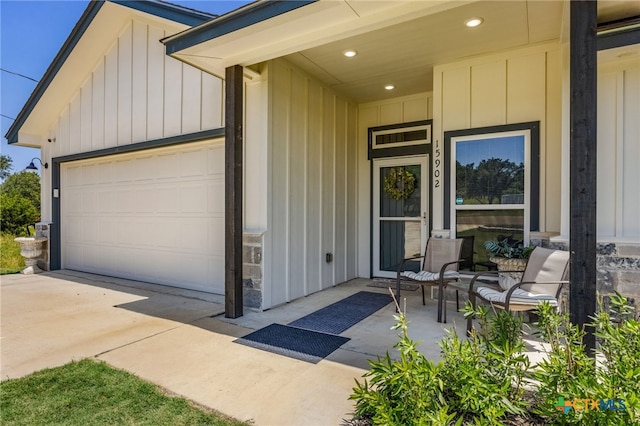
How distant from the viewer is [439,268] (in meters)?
4.41

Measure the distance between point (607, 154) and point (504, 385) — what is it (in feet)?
9.04

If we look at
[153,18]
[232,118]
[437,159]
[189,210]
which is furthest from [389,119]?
[153,18]

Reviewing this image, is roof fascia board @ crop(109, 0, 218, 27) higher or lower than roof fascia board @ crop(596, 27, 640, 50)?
higher

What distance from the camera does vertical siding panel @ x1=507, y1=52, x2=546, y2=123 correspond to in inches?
161

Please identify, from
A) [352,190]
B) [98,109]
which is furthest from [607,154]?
[98,109]

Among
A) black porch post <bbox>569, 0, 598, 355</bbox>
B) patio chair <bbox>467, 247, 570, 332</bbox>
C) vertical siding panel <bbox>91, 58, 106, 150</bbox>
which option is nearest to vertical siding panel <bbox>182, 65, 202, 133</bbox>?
vertical siding panel <bbox>91, 58, 106, 150</bbox>

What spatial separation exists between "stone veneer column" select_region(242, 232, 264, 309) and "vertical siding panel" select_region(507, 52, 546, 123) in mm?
3419

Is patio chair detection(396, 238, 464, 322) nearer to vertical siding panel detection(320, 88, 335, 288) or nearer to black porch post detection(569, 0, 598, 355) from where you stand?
vertical siding panel detection(320, 88, 335, 288)

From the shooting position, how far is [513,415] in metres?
1.70

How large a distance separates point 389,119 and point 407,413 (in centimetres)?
519

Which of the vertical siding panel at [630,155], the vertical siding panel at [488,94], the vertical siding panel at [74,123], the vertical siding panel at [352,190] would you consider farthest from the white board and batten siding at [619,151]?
the vertical siding panel at [74,123]

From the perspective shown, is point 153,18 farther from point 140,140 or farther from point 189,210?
point 189,210

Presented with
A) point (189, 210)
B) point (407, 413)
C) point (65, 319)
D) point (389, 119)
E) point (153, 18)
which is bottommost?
point (65, 319)

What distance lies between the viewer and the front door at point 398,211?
5715 millimetres
